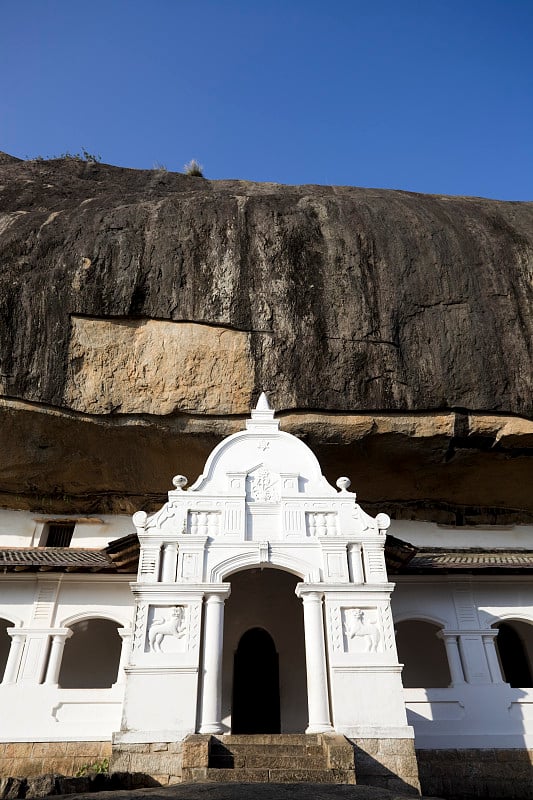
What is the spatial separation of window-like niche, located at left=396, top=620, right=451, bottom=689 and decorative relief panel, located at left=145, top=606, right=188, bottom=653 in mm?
6160

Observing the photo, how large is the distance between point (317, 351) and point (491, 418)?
4619 mm

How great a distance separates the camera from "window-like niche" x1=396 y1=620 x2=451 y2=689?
12.8m

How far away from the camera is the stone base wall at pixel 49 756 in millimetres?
9852

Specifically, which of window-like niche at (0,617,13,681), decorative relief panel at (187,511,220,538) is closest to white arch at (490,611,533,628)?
decorative relief panel at (187,511,220,538)

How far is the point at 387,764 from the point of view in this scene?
788cm

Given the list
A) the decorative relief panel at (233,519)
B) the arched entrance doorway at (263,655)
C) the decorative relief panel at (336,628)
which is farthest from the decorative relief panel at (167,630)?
the arched entrance doorway at (263,655)

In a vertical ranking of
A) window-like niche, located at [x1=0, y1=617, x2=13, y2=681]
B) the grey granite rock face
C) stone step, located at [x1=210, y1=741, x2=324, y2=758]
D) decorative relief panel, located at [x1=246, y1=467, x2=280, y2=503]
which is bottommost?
stone step, located at [x1=210, y1=741, x2=324, y2=758]

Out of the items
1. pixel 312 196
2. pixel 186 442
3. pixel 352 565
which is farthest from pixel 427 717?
pixel 312 196

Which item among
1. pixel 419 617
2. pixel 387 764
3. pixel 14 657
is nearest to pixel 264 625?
pixel 419 617

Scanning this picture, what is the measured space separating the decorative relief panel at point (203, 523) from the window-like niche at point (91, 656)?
4773 millimetres

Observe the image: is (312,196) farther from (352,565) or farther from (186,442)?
(352,565)

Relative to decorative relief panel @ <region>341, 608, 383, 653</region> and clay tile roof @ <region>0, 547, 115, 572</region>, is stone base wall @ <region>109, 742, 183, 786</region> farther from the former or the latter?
clay tile roof @ <region>0, 547, 115, 572</region>

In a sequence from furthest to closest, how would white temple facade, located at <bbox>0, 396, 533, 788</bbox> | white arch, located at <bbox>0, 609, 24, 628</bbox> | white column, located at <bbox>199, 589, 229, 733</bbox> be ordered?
white arch, located at <bbox>0, 609, 24, 628</bbox> → white temple facade, located at <bbox>0, 396, 533, 788</bbox> → white column, located at <bbox>199, 589, 229, 733</bbox>

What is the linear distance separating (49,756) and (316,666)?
210 inches
